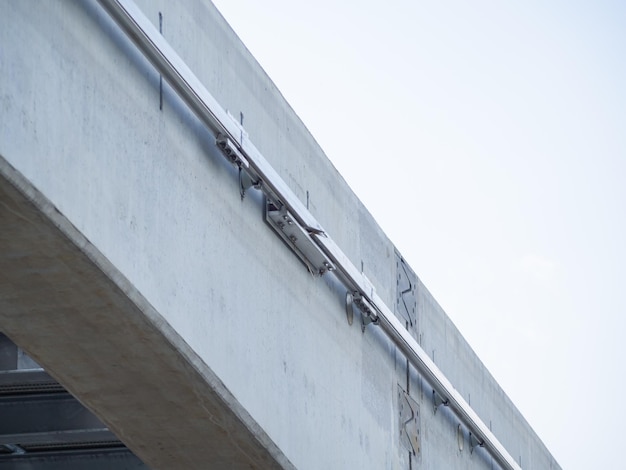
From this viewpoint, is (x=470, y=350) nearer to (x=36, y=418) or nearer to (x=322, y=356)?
(x=322, y=356)

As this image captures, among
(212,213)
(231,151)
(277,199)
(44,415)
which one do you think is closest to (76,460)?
(44,415)

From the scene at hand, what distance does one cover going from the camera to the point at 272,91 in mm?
6906

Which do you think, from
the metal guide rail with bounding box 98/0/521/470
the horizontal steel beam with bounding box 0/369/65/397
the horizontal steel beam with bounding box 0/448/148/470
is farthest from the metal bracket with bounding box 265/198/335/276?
the horizontal steel beam with bounding box 0/448/148/470

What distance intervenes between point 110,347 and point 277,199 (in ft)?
4.87

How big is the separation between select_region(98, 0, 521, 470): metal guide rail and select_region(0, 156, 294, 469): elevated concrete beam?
104 cm

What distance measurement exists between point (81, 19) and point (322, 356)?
2.51m

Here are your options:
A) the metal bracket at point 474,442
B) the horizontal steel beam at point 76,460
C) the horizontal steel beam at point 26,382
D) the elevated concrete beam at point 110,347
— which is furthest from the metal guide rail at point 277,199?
the horizontal steel beam at point 76,460

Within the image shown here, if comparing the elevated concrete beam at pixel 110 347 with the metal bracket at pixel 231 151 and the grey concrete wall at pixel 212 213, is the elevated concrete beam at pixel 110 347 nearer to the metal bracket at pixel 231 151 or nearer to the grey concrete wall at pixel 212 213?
the grey concrete wall at pixel 212 213

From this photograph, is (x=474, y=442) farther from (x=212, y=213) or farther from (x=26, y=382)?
(x=212, y=213)

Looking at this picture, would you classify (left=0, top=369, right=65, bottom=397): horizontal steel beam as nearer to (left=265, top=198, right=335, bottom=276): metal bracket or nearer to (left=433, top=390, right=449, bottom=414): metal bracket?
(left=265, top=198, right=335, bottom=276): metal bracket

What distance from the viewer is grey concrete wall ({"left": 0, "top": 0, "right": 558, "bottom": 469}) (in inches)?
191

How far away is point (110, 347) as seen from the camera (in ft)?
17.5

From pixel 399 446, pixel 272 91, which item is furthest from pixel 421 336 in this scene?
pixel 272 91

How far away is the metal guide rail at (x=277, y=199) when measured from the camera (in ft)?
18.0
